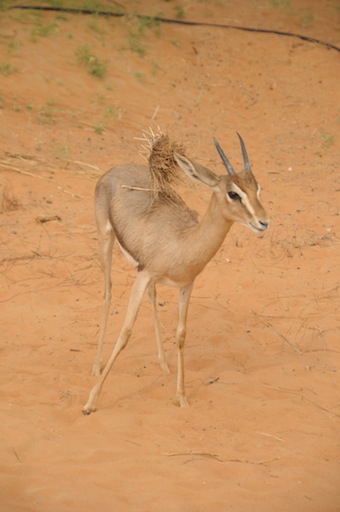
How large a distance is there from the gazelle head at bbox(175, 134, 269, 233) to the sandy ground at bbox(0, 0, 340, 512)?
1368 millimetres

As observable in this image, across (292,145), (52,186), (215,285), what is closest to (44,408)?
(215,285)

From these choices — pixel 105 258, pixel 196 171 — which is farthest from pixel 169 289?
pixel 196 171

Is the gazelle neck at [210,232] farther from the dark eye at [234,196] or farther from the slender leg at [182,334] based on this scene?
the slender leg at [182,334]

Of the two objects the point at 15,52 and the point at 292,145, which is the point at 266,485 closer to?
the point at 292,145

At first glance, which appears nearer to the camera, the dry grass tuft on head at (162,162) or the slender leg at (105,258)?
the dry grass tuft on head at (162,162)

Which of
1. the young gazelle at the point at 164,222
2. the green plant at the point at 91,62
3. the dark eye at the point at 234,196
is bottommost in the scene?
the green plant at the point at 91,62

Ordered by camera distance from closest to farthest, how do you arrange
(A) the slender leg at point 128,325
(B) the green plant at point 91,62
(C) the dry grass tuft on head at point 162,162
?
(A) the slender leg at point 128,325, (C) the dry grass tuft on head at point 162,162, (B) the green plant at point 91,62

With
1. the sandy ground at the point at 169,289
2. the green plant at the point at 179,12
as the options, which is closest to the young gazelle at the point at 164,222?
the sandy ground at the point at 169,289

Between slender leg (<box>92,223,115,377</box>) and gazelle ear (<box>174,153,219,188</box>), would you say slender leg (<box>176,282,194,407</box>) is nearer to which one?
slender leg (<box>92,223,115,377</box>)

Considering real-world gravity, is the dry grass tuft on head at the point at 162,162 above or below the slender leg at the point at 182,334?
above

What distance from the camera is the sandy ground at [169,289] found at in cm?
461

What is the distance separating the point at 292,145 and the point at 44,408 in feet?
25.7

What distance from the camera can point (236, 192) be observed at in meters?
4.94

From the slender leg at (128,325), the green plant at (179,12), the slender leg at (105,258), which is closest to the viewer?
the slender leg at (128,325)
